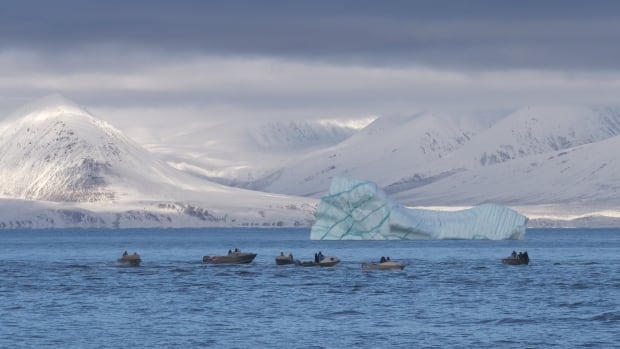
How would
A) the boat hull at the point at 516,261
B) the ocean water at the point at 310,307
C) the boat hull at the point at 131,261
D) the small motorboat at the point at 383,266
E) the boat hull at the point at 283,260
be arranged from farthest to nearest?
the boat hull at the point at 283,260
the boat hull at the point at 131,261
the boat hull at the point at 516,261
the small motorboat at the point at 383,266
the ocean water at the point at 310,307

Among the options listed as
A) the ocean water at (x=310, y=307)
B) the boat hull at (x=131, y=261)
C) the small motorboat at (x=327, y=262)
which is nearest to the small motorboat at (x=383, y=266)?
the ocean water at (x=310, y=307)

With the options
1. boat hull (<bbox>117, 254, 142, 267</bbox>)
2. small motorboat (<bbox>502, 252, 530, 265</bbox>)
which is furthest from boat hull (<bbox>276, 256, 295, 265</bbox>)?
small motorboat (<bbox>502, 252, 530, 265</bbox>)

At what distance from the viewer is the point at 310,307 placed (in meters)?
108

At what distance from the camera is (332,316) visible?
334 feet

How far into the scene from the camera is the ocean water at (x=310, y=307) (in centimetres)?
8981

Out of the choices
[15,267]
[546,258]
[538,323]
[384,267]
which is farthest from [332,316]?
[546,258]

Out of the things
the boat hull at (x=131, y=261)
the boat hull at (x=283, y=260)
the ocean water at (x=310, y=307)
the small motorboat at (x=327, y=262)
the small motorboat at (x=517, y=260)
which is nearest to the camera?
the ocean water at (x=310, y=307)

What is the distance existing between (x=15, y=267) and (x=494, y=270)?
4852 cm

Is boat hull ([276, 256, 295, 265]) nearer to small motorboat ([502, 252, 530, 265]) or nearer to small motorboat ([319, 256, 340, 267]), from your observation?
small motorboat ([319, 256, 340, 267])

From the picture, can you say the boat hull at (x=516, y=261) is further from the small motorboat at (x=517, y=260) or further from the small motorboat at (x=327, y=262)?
the small motorboat at (x=327, y=262)

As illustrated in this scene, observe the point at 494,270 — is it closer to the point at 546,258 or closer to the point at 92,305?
the point at 546,258

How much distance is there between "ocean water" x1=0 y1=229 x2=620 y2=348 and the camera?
295 feet

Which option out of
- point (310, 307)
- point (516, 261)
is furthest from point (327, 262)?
point (310, 307)

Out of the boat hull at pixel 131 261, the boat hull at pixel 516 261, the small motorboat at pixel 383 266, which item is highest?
the boat hull at pixel 516 261
